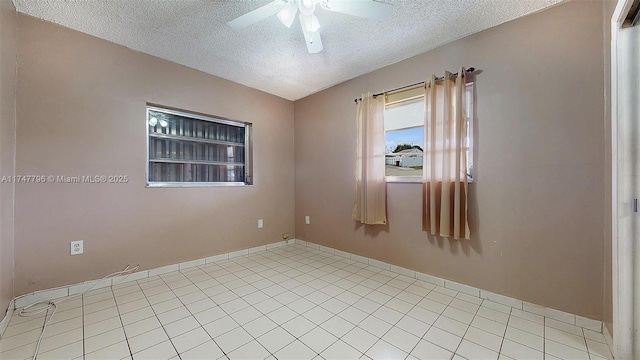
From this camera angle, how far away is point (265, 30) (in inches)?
85.0

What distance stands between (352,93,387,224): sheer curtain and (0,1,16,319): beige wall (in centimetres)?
298

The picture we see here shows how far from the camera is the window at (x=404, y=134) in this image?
2.63m

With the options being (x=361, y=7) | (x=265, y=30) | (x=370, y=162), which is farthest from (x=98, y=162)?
(x=370, y=162)

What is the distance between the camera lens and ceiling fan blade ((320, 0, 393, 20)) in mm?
1541

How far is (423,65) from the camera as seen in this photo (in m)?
2.53

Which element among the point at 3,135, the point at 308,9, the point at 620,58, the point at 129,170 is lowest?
the point at 129,170

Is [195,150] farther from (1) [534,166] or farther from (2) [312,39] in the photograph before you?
(1) [534,166]

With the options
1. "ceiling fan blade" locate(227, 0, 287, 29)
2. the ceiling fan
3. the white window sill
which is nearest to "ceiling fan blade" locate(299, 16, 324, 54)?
the ceiling fan

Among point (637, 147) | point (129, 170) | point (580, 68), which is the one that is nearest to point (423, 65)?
point (580, 68)

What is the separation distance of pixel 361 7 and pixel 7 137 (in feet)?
8.83

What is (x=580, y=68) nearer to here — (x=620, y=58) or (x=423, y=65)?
(x=620, y=58)

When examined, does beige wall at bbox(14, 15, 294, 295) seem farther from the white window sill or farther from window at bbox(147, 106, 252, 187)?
the white window sill

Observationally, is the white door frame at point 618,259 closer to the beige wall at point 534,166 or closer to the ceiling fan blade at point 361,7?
the beige wall at point 534,166

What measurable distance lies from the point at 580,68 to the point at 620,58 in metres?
0.34
